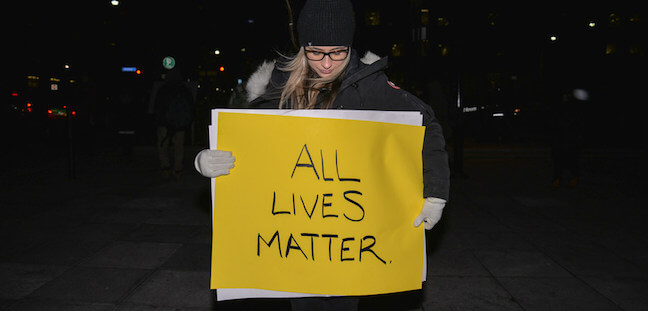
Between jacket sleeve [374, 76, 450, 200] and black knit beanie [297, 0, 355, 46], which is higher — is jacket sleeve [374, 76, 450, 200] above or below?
below

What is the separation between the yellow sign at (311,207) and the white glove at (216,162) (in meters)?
0.04

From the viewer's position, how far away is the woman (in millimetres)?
2104

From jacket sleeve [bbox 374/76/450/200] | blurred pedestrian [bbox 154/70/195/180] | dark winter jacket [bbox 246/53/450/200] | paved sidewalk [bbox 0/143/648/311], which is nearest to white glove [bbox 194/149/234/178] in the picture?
dark winter jacket [bbox 246/53/450/200]

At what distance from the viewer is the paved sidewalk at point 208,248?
368 cm

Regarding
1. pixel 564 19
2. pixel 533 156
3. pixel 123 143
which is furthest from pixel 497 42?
pixel 123 143

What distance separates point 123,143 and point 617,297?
39.9 ft

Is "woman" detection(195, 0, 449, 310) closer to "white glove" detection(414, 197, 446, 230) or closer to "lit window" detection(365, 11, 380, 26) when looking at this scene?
"white glove" detection(414, 197, 446, 230)

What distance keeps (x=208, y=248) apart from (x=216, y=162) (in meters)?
3.21

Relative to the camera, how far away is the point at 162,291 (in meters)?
3.79

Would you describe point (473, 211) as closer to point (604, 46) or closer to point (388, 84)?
point (388, 84)

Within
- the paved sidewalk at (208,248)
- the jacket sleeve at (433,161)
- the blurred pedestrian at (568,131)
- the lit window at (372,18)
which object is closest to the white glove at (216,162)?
the jacket sleeve at (433,161)

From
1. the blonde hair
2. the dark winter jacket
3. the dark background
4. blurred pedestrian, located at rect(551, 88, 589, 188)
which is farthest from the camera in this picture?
the dark background

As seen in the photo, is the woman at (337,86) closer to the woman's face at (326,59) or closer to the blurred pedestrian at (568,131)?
the woman's face at (326,59)

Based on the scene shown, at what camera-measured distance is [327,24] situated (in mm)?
2145
